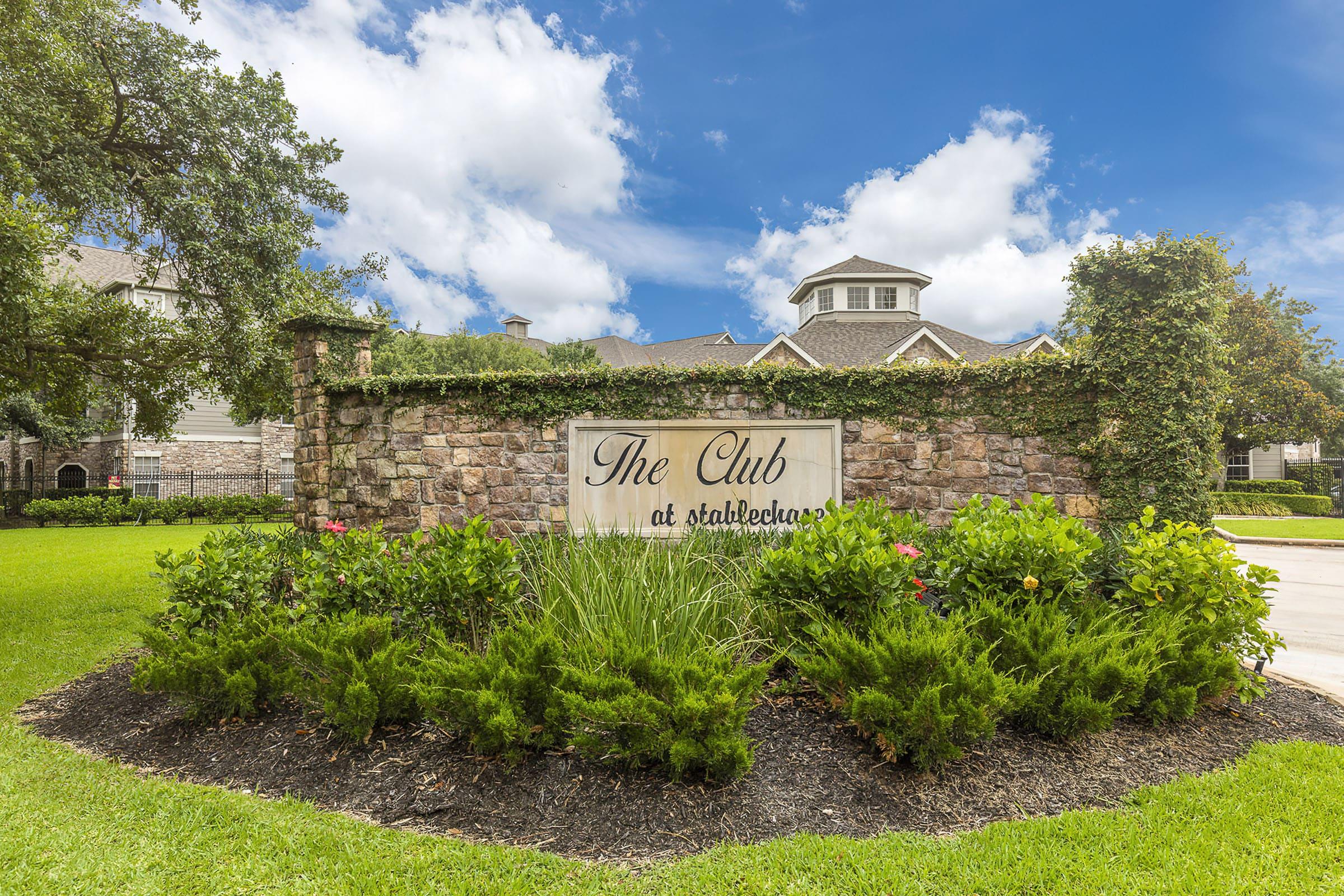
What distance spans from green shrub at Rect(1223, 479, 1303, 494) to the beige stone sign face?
23563mm

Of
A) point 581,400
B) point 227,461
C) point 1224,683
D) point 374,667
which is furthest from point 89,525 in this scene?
point 1224,683

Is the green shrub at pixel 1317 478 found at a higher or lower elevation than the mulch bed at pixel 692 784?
higher

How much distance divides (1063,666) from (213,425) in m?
29.0

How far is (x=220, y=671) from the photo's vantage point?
12.0 feet

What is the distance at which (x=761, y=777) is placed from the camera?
9.86ft

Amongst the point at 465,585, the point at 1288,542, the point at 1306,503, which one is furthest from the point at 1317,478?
the point at 465,585

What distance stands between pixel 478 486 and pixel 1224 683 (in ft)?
21.3

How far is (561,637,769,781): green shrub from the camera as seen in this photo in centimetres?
280

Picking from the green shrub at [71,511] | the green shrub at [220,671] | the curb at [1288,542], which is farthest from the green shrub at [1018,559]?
the green shrub at [71,511]

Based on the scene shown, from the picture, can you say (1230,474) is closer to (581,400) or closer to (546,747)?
(581,400)

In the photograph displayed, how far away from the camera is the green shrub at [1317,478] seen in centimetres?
2472

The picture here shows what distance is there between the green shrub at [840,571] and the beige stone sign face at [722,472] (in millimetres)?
3052

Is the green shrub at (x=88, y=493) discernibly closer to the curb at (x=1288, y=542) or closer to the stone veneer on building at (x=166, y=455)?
the stone veneer on building at (x=166, y=455)

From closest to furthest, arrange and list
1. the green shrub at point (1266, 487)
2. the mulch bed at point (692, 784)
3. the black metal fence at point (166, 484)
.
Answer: the mulch bed at point (692, 784)
the black metal fence at point (166, 484)
the green shrub at point (1266, 487)
